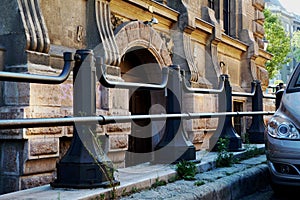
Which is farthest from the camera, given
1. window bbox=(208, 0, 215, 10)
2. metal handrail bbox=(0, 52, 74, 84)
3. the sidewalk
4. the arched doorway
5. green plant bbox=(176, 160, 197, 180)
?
window bbox=(208, 0, 215, 10)

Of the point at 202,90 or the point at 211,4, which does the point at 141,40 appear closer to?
the point at 202,90

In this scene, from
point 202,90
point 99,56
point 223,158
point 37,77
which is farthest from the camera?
point 99,56

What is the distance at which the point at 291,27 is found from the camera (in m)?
60.2

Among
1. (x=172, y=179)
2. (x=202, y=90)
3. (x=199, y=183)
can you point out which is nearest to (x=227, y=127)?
(x=202, y=90)

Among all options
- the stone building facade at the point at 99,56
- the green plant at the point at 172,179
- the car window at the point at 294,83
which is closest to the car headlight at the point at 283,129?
the car window at the point at 294,83

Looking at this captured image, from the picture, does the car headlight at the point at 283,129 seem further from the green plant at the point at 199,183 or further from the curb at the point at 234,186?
the green plant at the point at 199,183

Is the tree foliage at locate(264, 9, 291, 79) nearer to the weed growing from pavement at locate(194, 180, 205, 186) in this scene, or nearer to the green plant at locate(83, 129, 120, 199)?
the weed growing from pavement at locate(194, 180, 205, 186)

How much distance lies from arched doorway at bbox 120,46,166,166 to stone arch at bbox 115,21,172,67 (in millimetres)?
182

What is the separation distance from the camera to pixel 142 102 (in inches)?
348

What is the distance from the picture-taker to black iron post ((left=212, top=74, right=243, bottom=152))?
20.0ft

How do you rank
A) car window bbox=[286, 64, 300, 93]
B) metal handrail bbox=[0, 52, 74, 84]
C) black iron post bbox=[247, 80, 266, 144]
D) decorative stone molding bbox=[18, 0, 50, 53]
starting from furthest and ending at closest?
black iron post bbox=[247, 80, 266, 144]
decorative stone molding bbox=[18, 0, 50, 53]
car window bbox=[286, 64, 300, 93]
metal handrail bbox=[0, 52, 74, 84]

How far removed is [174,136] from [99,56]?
170 cm

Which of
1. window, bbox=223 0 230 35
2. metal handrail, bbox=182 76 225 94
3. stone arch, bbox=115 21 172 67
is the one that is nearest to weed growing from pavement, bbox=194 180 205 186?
metal handrail, bbox=182 76 225 94

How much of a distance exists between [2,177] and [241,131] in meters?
8.57
